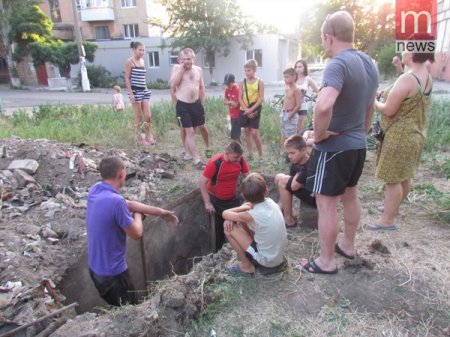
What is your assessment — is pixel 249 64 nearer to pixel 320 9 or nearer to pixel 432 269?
pixel 432 269

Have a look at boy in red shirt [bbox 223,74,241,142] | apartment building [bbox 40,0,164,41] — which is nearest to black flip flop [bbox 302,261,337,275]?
boy in red shirt [bbox 223,74,241,142]

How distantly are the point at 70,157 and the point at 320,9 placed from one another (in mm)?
31931

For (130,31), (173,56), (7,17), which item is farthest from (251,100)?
(130,31)

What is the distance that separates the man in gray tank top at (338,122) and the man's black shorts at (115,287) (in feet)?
5.32

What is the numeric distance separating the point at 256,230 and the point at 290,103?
340 cm

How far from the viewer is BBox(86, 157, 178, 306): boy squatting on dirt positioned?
2.89 m

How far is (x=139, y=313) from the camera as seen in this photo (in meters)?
2.65

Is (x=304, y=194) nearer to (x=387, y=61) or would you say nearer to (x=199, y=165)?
(x=199, y=165)

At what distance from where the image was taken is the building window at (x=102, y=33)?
34.2 m

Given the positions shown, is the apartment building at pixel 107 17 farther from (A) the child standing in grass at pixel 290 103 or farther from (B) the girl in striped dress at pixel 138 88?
(A) the child standing in grass at pixel 290 103

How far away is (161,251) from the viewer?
5.15 m

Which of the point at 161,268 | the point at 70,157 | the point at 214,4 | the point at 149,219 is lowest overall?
the point at 161,268

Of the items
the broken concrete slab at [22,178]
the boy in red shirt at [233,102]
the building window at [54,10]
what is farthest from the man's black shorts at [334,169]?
the building window at [54,10]

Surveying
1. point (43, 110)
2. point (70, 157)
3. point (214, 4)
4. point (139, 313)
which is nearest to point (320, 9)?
point (214, 4)
